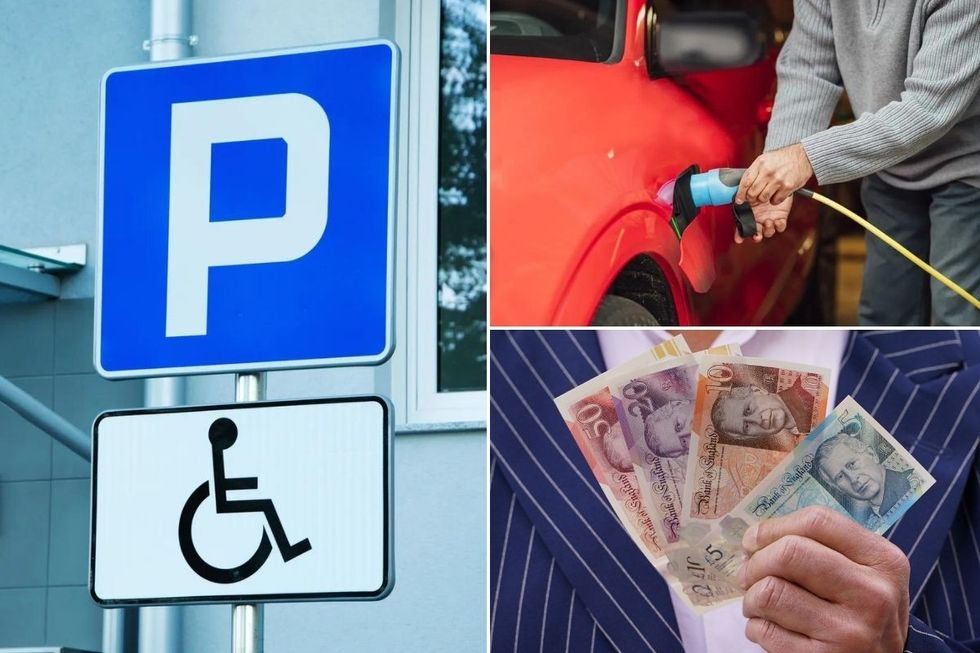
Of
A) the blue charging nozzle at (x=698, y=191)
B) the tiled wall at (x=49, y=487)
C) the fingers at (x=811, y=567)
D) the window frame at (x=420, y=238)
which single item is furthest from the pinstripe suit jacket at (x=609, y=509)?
the tiled wall at (x=49, y=487)

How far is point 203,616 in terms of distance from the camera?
138 inches

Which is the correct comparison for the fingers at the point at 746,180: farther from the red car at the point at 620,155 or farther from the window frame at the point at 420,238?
the window frame at the point at 420,238

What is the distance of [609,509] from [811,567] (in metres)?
0.39

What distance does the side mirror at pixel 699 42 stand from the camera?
9.68 feet

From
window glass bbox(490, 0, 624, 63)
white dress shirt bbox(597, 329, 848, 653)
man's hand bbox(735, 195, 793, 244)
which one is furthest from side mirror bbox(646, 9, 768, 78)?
white dress shirt bbox(597, 329, 848, 653)

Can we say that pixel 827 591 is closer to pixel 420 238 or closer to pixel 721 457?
pixel 721 457

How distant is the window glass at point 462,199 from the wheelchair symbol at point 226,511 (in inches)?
68.9

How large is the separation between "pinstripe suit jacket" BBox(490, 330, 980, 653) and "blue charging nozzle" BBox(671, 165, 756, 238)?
42 cm

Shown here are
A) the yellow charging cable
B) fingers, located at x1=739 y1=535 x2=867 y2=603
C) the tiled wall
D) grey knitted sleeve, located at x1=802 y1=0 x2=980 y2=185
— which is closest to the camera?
fingers, located at x1=739 y1=535 x2=867 y2=603

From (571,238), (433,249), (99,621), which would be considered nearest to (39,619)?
(99,621)

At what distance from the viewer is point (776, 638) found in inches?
92.7

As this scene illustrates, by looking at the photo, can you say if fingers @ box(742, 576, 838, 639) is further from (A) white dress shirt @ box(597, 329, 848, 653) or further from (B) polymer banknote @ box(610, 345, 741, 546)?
(B) polymer banknote @ box(610, 345, 741, 546)

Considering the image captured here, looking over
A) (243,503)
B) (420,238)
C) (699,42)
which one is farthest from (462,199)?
(243,503)

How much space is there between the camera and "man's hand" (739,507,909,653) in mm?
2338
